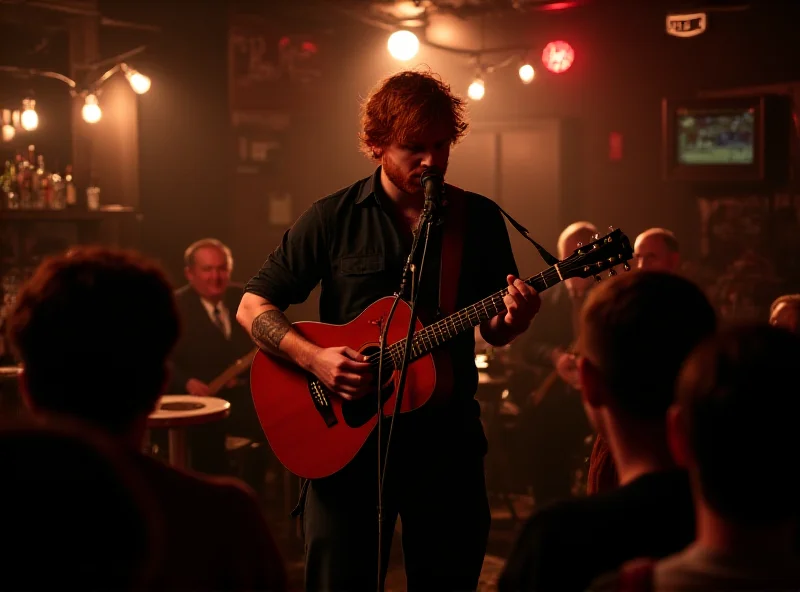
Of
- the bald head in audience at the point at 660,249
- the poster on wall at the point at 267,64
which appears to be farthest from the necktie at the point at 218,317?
the bald head in audience at the point at 660,249

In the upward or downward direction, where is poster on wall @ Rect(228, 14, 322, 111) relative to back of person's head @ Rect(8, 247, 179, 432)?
upward

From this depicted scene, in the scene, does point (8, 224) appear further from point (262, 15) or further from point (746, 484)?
point (746, 484)

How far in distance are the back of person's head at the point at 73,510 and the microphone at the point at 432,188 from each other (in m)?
1.77

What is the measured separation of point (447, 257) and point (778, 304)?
6.55 feet

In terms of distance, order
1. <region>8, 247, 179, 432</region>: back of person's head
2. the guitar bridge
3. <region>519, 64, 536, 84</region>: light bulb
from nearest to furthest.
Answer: <region>8, 247, 179, 432</region>: back of person's head → the guitar bridge → <region>519, 64, 536, 84</region>: light bulb

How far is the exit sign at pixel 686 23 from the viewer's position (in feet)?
24.0

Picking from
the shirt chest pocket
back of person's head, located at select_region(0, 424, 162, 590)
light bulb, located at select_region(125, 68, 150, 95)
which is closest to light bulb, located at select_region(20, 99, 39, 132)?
light bulb, located at select_region(125, 68, 150, 95)

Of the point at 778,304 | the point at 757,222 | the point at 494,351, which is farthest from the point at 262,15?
the point at 778,304

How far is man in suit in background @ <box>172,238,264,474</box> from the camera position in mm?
6168

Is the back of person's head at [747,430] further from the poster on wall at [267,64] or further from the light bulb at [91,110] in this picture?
the poster on wall at [267,64]

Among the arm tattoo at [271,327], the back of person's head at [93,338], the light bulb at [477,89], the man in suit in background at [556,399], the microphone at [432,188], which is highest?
the light bulb at [477,89]

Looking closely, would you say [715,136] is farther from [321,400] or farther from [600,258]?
[321,400]

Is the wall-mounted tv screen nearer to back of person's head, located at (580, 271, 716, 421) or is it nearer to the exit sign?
the exit sign

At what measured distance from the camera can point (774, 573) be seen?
1.20 metres
